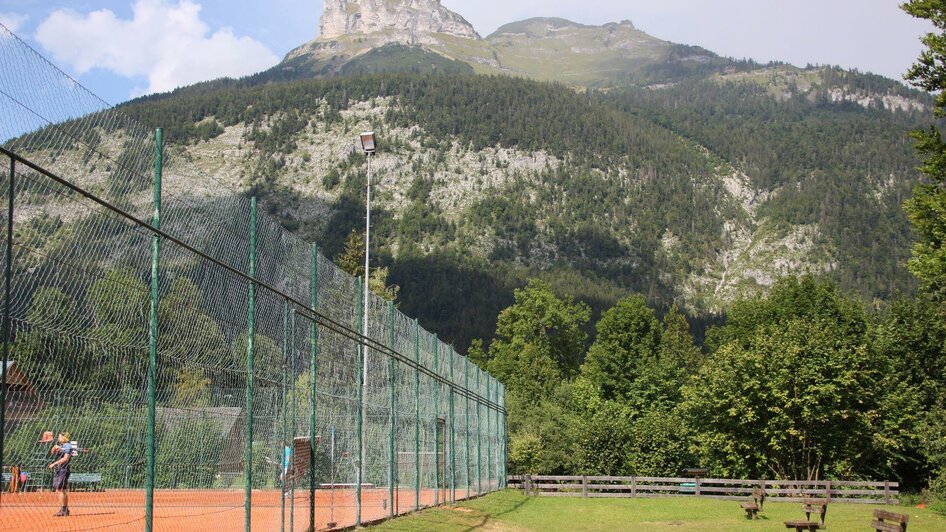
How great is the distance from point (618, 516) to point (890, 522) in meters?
13.1

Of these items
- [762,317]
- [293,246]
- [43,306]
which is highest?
[762,317]

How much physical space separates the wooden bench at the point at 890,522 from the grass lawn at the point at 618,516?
701 centimetres

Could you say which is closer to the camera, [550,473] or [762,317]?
[550,473]

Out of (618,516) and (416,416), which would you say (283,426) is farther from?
(618,516)

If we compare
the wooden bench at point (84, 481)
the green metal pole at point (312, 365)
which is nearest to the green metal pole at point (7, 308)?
the wooden bench at point (84, 481)

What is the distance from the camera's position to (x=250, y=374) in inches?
482

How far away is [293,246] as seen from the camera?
49.2ft

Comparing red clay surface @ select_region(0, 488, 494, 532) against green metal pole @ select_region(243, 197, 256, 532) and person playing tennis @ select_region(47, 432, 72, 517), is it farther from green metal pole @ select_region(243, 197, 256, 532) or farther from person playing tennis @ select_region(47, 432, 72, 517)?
green metal pole @ select_region(243, 197, 256, 532)

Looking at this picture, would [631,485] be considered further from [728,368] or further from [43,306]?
[43,306]

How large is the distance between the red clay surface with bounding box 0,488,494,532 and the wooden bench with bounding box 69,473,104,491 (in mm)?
102

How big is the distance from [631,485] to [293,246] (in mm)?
31264

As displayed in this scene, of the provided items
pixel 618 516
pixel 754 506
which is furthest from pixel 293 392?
pixel 754 506

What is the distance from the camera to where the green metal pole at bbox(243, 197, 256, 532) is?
459 inches

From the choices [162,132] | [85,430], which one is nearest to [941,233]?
[162,132]
